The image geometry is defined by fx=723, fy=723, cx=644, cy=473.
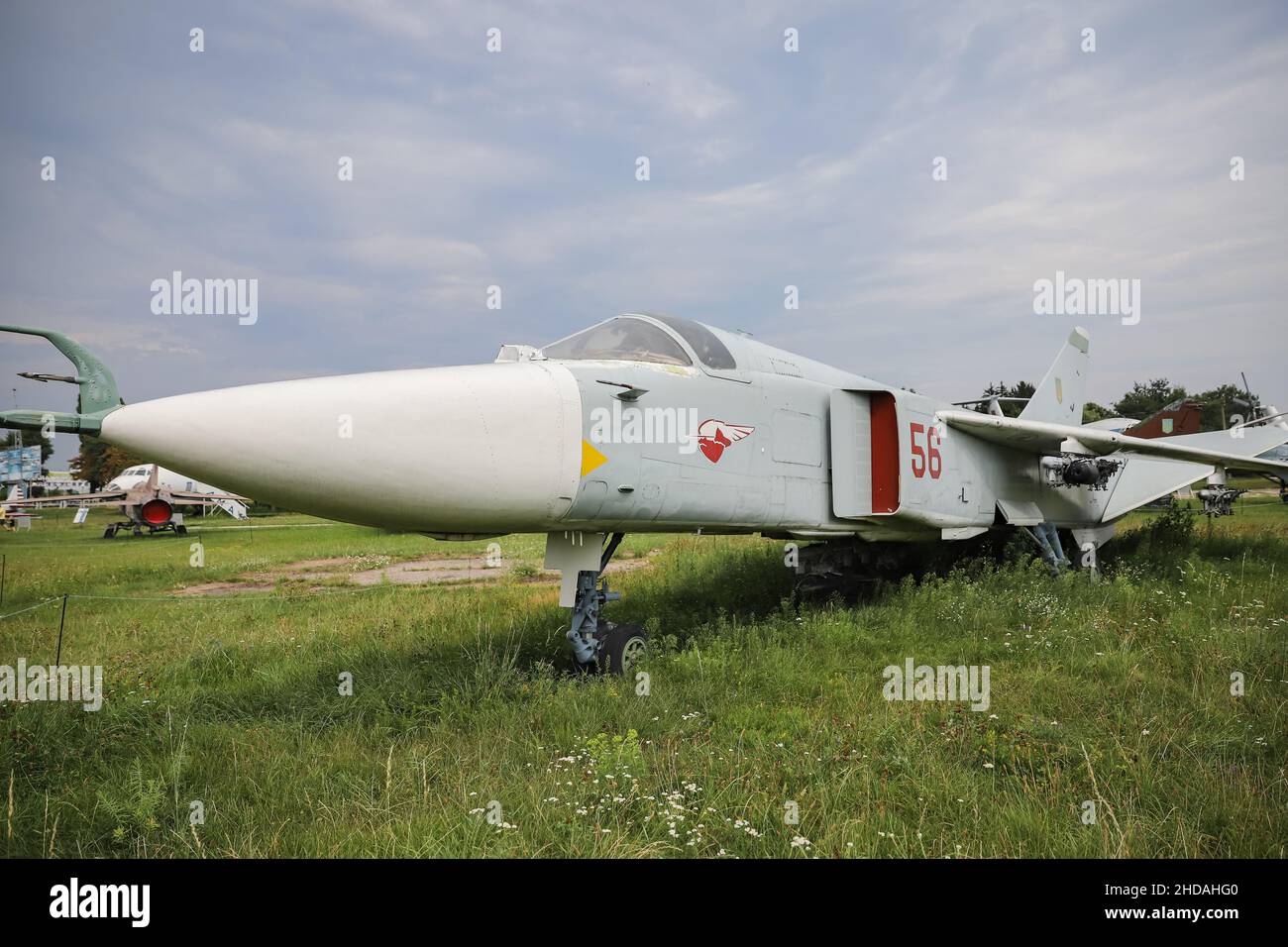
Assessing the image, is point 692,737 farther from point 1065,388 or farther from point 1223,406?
point 1223,406

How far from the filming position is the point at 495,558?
1616 centimetres

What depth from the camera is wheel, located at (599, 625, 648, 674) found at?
5.54m

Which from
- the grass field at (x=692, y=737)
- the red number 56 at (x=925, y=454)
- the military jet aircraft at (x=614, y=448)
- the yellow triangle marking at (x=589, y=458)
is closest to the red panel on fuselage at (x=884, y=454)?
the military jet aircraft at (x=614, y=448)

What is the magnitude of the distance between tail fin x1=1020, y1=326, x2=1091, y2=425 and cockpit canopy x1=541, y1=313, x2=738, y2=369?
7344 millimetres

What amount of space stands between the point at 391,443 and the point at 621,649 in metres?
2.70

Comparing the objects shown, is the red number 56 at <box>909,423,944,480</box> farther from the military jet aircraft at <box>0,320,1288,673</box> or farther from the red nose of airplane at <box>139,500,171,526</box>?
the red nose of airplane at <box>139,500,171,526</box>

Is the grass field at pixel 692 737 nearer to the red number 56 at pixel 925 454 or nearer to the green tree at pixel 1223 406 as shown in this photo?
the red number 56 at pixel 925 454

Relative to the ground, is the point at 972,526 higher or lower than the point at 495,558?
higher

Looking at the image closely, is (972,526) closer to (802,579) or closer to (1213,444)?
(802,579)

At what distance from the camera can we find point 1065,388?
1190 cm

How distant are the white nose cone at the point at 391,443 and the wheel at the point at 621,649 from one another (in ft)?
4.75

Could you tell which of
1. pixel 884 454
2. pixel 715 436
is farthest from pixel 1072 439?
pixel 715 436
